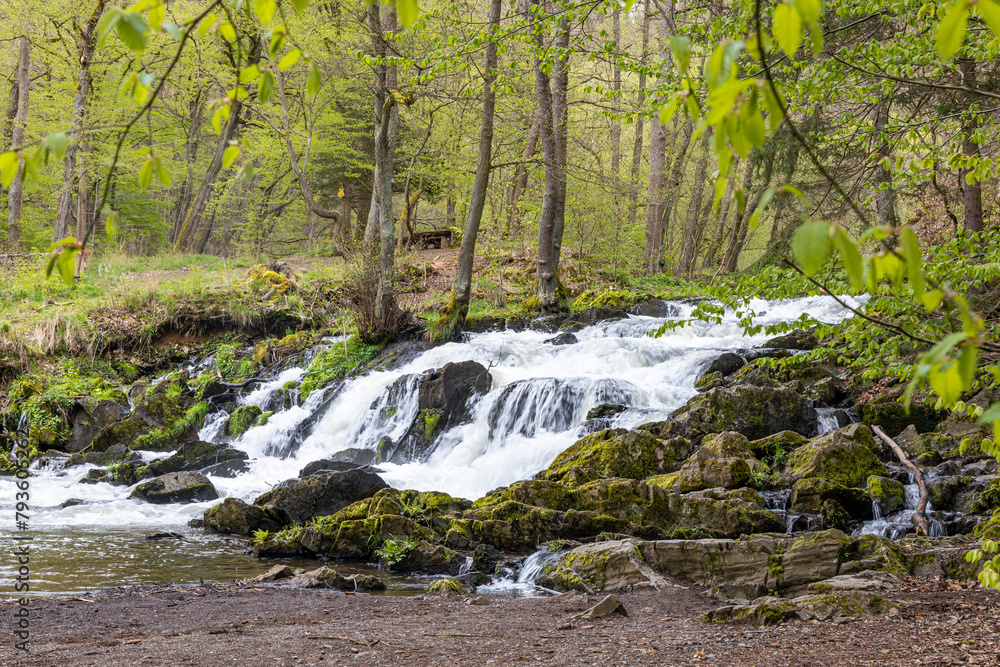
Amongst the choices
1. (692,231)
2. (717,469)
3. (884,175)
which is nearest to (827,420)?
(717,469)

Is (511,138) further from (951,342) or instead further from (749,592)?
(951,342)

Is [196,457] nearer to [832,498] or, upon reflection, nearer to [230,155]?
[832,498]

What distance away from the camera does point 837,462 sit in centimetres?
674

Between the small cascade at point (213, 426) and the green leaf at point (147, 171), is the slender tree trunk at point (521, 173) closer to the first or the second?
the small cascade at point (213, 426)

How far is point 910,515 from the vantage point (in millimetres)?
6105

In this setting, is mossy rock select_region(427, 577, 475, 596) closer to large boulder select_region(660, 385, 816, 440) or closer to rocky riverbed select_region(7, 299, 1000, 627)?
rocky riverbed select_region(7, 299, 1000, 627)

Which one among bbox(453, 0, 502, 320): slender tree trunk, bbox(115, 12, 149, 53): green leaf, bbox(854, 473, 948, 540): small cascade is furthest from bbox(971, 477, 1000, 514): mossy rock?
bbox(453, 0, 502, 320): slender tree trunk

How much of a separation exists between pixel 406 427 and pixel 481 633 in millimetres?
6868

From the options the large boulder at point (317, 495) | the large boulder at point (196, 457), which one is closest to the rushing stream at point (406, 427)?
the large boulder at point (196, 457)

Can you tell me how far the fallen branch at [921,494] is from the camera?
571cm

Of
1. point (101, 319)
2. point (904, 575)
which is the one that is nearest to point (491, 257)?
point (101, 319)

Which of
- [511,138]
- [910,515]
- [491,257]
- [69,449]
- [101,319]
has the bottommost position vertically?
[69,449]

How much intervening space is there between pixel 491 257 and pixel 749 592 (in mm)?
12096

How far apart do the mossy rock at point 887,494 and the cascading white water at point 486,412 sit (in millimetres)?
3110
